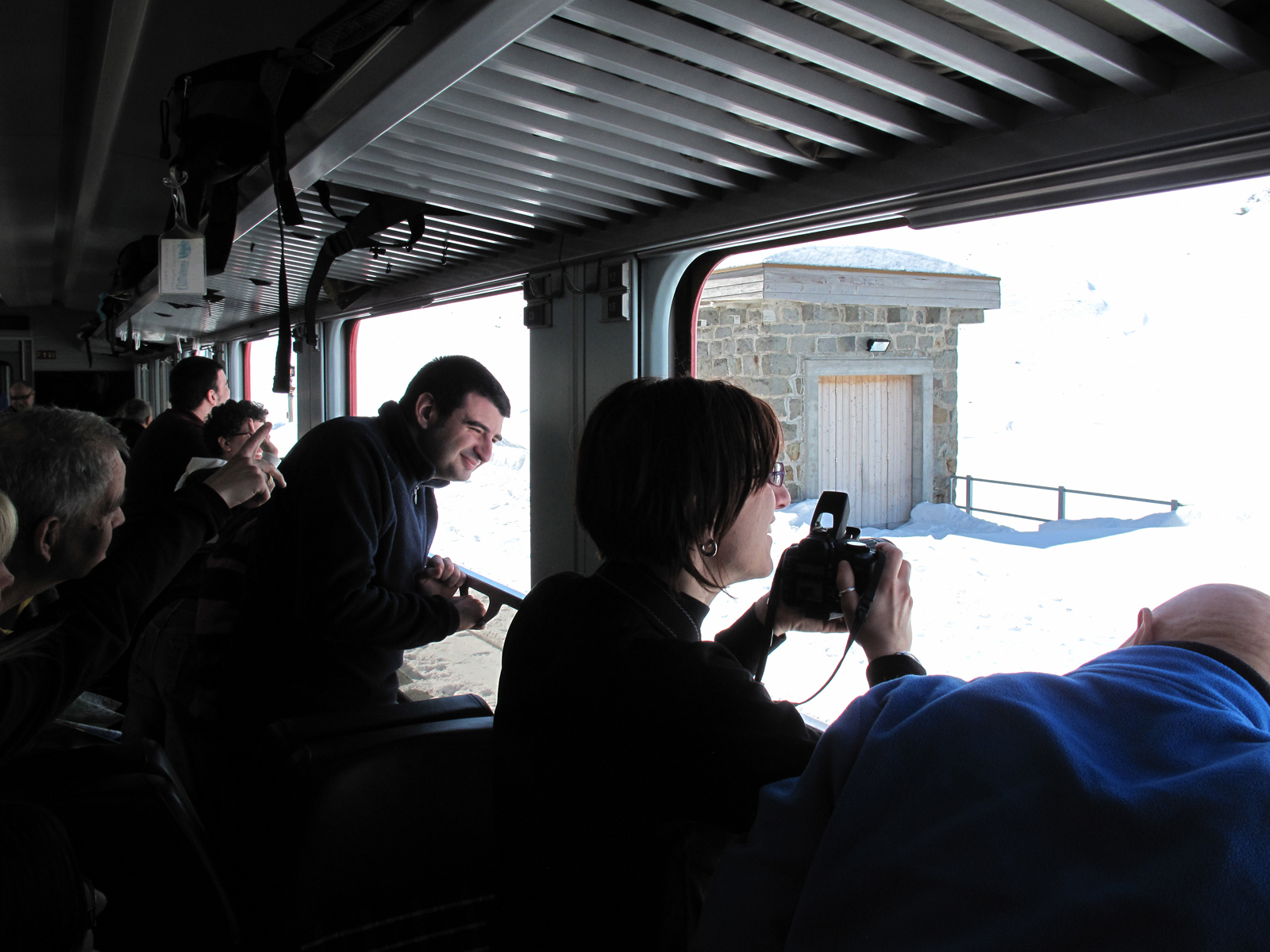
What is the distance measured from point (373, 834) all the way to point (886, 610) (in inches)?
39.3

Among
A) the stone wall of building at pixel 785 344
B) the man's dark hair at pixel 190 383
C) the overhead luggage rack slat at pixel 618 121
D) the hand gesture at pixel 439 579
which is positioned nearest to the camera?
the overhead luggage rack slat at pixel 618 121

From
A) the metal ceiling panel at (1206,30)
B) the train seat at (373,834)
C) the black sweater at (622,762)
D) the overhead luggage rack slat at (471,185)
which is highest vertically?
the overhead luggage rack slat at (471,185)

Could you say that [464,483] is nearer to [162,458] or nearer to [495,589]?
[162,458]

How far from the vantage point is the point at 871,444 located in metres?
9.71

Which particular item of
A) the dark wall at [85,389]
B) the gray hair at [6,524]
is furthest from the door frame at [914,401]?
the dark wall at [85,389]

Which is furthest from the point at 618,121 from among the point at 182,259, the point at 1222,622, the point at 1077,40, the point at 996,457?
the point at 996,457

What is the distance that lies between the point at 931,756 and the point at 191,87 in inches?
87.0

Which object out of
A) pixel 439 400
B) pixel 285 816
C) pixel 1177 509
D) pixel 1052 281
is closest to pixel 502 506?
pixel 1177 509

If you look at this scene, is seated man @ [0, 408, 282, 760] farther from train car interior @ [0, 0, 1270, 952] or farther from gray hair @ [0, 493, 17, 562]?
train car interior @ [0, 0, 1270, 952]

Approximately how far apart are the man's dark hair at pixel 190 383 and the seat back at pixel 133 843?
2997mm

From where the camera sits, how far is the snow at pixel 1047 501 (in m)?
5.23

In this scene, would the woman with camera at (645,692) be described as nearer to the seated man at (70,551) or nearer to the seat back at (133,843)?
the seat back at (133,843)

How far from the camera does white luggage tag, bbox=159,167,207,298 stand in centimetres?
232

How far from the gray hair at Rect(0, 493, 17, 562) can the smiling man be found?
653 mm
